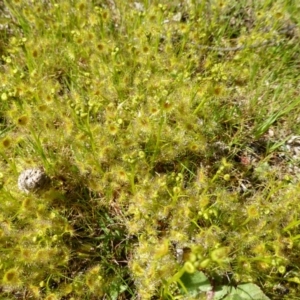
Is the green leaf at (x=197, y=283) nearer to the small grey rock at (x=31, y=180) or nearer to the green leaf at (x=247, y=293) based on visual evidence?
the green leaf at (x=247, y=293)

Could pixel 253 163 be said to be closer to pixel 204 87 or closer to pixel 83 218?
pixel 204 87

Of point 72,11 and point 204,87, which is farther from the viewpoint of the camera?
point 72,11

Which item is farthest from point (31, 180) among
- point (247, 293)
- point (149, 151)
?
point (247, 293)

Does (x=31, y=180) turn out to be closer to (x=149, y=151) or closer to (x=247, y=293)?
(x=149, y=151)

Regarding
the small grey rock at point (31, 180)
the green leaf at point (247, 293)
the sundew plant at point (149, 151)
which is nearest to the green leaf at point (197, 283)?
the sundew plant at point (149, 151)

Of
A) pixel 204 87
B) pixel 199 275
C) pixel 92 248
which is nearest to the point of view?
pixel 199 275

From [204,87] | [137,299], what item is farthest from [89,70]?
[137,299]

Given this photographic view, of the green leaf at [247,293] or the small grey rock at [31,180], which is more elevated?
the small grey rock at [31,180]
